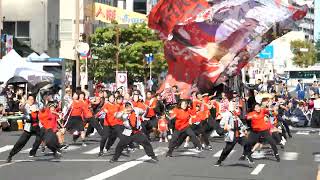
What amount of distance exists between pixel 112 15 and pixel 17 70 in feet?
162

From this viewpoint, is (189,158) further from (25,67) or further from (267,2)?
(267,2)

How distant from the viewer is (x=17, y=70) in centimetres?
3381

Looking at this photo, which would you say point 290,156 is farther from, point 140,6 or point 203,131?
point 140,6

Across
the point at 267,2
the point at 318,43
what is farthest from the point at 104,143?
the point at 318,43

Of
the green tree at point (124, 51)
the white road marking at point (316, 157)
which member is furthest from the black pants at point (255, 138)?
the green tree at point (124, 51)

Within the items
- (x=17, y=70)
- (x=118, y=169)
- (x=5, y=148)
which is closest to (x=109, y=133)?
(x=118, y=169)

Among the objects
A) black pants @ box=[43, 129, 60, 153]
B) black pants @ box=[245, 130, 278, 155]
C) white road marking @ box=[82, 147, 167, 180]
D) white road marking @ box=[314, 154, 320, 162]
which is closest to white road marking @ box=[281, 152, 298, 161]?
white road marking @ box=[314, 154, 320, 162]

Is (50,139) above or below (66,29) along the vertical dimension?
below

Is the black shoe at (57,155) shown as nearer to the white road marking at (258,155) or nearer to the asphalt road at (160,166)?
the asphalt road at (160,166)

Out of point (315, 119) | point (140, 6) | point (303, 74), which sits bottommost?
point (315, 119)

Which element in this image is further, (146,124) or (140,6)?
(140,6)

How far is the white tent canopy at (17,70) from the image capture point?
33.8 metres

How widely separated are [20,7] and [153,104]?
34.9m

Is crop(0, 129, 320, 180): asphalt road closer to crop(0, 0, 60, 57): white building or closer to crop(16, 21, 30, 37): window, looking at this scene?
crop(0, 0, 60, 57): white building
